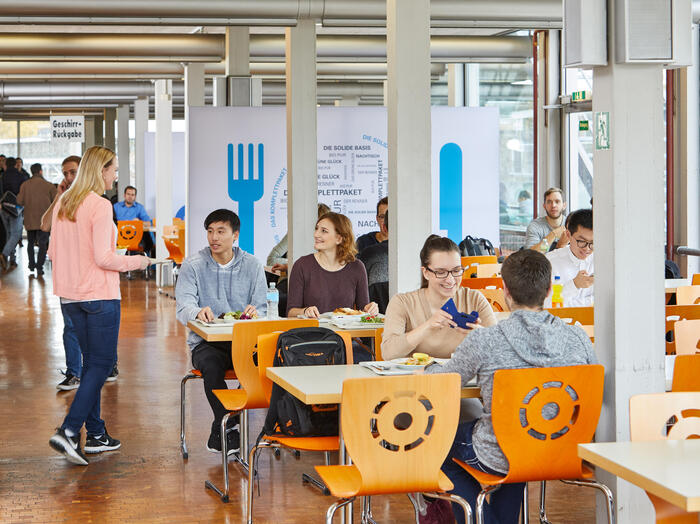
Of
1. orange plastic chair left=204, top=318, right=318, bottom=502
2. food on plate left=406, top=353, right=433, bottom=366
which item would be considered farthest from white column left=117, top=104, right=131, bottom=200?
food on plate left=406, top=353, right=433, bottom=366

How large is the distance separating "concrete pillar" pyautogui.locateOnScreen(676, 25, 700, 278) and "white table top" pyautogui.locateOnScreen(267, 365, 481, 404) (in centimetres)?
682

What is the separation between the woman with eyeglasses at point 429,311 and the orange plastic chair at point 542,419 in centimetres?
100

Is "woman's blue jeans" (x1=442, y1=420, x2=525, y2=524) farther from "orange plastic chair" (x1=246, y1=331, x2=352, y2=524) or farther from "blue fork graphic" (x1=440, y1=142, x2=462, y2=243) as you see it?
"blue fork graphic" (x1=440, y1=142, x2=462, y2=243)

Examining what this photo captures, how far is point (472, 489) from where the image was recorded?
12.5ft

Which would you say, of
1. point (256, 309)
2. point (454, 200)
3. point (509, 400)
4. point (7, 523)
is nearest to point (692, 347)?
point (509, 400)

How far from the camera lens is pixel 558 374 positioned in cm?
354

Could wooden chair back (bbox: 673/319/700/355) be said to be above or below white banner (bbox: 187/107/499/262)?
below

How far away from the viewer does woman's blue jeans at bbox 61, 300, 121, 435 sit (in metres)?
5.73

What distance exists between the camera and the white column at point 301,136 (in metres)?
9.70

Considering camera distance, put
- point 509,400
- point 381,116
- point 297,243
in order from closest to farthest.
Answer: point 509,400, point 297,243, point 381,116

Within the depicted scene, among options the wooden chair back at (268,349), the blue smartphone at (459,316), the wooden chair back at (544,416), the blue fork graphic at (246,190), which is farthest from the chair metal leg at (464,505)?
the blue fork graphic at (246,190)

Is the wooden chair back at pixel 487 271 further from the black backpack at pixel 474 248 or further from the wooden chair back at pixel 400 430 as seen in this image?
the wooden chair back at pixel 400 430

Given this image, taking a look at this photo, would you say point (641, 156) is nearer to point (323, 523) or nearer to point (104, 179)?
point (323, 523)

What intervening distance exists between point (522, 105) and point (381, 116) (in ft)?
12.6
